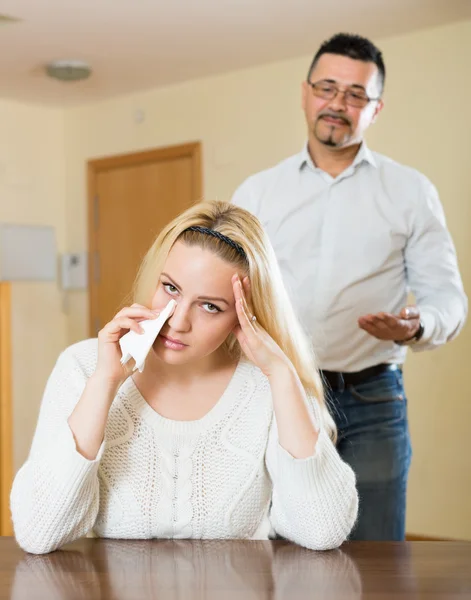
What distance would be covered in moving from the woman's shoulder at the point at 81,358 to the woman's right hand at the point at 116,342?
13 centimetres

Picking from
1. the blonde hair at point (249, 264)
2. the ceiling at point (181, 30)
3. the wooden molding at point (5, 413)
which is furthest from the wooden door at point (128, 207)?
the blonde hair at point (249, 264)

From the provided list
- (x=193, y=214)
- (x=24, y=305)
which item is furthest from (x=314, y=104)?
(x=24, y=305)

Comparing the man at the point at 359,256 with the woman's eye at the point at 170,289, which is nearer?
the woman's eye at the point at 170,289

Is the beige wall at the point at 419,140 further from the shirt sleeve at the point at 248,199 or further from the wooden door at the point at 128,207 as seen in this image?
the shirt sleeve at the point at 248,199

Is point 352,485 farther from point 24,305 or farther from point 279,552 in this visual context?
point 24,305

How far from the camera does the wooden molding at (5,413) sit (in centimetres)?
403

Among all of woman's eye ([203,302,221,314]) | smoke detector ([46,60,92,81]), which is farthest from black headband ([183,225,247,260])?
smoke detector ([46,60,92,81])

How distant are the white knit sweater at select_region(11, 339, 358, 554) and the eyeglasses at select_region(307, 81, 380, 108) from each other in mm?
1086

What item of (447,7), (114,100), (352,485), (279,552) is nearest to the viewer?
(279,552)

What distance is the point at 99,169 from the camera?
6.02 m

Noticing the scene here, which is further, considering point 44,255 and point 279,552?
point 44,255

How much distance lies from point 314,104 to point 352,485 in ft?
4.16

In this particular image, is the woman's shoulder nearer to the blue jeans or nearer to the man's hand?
the man's hand

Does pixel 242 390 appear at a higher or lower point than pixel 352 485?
higher
